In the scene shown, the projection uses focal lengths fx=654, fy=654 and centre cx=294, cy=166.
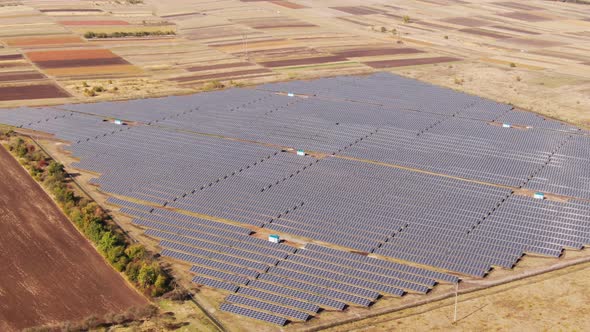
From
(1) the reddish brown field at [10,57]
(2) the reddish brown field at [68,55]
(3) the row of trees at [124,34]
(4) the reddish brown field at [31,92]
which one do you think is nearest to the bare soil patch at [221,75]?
(4) the reddish brown field at [31,92]

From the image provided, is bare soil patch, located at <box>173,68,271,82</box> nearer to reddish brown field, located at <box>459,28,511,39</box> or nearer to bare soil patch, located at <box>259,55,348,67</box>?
bare soil patch, located at <box>259,55,348,67</box>

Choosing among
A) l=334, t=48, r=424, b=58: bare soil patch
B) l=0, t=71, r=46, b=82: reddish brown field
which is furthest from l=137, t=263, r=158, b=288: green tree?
l=334, t=48, r=424, b=58: bare soil patch

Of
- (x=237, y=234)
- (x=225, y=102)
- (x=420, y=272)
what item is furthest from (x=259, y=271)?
(x=225, y=102)

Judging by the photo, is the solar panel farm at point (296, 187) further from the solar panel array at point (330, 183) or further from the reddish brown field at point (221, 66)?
the reddish brown field at point (221, 66)

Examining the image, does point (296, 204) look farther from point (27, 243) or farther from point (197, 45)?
point (197, 45)

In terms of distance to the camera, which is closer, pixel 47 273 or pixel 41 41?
pixel 47 273

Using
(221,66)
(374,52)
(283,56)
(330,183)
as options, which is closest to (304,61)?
(283,56)

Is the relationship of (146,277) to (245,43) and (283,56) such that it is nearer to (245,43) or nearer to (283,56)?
(283,56)
